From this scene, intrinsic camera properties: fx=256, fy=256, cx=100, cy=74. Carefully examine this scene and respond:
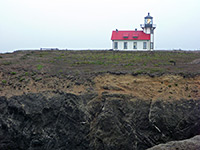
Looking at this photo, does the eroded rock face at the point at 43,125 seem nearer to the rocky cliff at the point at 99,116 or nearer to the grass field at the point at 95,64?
the rocky cliff at the point at 99,116

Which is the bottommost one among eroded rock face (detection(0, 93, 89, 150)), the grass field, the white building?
eroded rock face (detection(0, 93, 89, 150))

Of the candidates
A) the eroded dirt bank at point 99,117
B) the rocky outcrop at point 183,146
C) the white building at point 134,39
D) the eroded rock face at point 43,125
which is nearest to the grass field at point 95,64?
the eroded dirt bank at point 99,117

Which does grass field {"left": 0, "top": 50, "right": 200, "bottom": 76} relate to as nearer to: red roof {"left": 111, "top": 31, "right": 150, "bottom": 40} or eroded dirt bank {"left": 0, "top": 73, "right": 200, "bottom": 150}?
eroded dirt bank {"left": 0, "top": 73, "right": 200, "bottom": 150}

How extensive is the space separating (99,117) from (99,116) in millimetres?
77

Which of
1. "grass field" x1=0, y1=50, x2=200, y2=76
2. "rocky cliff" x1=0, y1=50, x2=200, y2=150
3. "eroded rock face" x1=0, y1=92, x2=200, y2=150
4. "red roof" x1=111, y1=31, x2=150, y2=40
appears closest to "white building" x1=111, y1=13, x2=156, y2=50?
"red roof" x1=111, y1=31, x2=150, y2=40

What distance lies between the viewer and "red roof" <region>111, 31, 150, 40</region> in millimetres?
34525

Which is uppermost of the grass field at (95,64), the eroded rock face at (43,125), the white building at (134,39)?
the white building at (134,39)

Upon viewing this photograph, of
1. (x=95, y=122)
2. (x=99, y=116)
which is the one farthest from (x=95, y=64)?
(x=95, y=122)

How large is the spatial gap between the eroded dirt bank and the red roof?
16870 millimetres

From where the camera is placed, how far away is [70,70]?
2197cm

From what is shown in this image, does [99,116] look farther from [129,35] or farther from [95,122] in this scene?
[129,35]

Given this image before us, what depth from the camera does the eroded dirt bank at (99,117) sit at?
55.4 feet

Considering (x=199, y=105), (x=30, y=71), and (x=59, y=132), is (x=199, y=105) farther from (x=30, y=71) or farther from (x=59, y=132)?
(x=30, y=71)

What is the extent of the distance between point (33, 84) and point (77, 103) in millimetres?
4046
